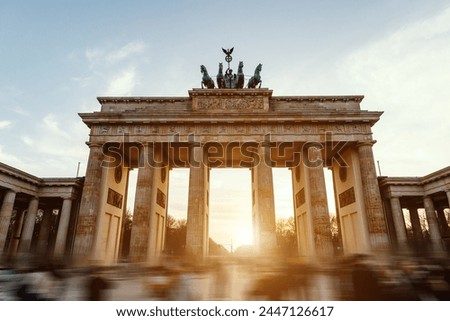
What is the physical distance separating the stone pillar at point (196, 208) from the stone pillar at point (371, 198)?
39.5 feet

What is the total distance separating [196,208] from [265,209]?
200 inches

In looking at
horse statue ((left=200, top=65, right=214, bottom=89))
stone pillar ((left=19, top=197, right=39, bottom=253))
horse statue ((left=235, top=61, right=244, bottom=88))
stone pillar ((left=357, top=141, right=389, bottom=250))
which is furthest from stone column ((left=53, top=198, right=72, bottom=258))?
stone pillar ((left=357, top=141, right=389, bottom=250))

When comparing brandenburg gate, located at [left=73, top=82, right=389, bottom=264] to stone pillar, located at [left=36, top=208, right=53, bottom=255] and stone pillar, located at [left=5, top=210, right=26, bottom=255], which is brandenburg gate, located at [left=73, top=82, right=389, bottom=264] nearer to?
stone pillar, located at [left=36, top=208, right=53, bottom=255]

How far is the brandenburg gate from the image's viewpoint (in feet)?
65.6

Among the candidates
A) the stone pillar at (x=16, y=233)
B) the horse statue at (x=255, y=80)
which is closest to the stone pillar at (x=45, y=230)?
the stone pillar at (x=16, y=233)

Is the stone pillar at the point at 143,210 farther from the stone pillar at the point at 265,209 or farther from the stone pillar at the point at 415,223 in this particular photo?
the stone pillar at the point at 415,223

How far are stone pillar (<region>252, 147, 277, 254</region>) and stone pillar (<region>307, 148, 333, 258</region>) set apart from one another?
124 inches

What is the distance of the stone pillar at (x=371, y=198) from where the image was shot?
1938 cm

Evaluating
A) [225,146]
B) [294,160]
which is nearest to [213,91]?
[225,146]

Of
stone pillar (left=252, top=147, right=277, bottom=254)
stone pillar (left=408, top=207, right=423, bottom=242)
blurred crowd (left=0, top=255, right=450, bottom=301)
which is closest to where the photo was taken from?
blurred crowd (left=0, top=255, right=450, bottom=301)

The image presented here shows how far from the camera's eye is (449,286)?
546 centimetres

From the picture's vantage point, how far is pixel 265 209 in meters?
20.0
